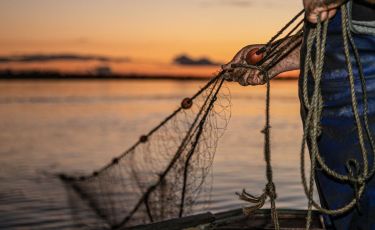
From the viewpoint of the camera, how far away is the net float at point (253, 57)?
4.68 m

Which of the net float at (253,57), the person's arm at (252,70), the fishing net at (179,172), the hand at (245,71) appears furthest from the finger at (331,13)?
the hand at (245,71)

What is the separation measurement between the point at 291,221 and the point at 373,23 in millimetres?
4732

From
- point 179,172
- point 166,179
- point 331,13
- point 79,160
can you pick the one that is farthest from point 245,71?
point 79,160

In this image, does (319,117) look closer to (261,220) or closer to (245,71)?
(245,71)

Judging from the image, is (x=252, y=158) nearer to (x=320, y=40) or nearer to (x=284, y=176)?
(x=284, y=176)

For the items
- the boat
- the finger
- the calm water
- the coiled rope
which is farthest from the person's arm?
the calm water

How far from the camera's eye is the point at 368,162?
12.4 ft

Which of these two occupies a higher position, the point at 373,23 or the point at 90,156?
the point at 373,23

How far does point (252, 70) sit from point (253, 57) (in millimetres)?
256

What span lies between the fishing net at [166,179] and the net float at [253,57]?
566mm

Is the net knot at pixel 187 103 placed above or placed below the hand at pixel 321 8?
below

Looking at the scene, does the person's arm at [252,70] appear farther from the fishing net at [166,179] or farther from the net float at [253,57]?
the fishing net at [166,179]

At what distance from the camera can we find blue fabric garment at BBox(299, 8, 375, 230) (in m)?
3.70

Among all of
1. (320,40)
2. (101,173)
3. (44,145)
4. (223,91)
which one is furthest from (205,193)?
(44,145)
